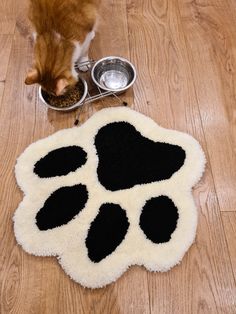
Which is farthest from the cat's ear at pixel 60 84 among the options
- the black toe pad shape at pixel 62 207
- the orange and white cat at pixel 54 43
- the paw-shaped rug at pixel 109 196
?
the black toe pad shape at pixel 62 207

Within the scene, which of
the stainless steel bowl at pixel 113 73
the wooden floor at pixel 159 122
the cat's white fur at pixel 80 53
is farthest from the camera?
the stainless steel bowl at pixel 113 73

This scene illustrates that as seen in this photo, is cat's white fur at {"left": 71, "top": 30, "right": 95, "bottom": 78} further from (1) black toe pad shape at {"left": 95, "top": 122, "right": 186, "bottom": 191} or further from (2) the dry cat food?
(1) black toe pad shape at {"left": 95, "top": 122, "right": 186, "bottom": 191}

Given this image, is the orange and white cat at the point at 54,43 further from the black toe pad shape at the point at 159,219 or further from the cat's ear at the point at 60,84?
the black toe pad shape at the point at 159,219

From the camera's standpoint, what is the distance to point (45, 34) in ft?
4.02

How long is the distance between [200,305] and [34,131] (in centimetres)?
103

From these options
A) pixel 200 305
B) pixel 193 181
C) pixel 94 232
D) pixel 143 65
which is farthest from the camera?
pixel 143 65

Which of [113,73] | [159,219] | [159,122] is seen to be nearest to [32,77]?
[113,73]

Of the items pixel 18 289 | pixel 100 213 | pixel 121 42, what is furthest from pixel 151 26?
pixel 18 289

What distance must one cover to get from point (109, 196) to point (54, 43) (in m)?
0.67

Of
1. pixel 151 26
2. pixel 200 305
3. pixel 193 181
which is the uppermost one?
pixel 151 26

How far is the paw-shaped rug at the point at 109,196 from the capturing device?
3.77 feet

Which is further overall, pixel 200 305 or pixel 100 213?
pixel 100 213

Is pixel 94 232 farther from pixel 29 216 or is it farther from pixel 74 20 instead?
pixel 74 20

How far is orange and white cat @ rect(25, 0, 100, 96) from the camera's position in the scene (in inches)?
47.8
